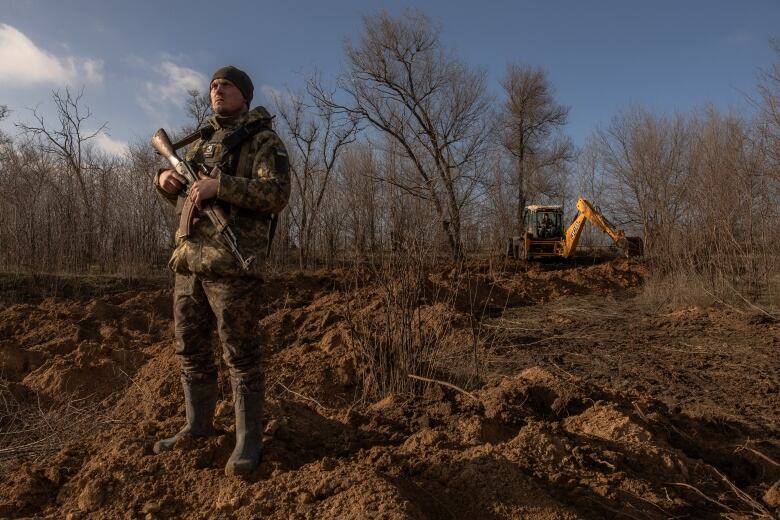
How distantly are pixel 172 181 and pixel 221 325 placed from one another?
2.28ft

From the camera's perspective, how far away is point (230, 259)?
2.22 m

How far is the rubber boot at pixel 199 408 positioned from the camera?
2.45 meters

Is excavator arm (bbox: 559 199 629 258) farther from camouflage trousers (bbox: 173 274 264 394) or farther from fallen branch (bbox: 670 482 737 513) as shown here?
camouflage trousers (bbox: 173 274 264 394)

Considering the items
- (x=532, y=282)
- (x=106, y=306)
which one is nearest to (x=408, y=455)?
(x=106, y=306)

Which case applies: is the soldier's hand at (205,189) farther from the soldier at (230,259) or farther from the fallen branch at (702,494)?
the fallen branch at (702,494)

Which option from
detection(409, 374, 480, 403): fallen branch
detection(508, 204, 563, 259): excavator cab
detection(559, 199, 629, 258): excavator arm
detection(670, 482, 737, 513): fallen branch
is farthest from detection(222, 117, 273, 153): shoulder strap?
detection(559, 199, 629, 258): excavator arm

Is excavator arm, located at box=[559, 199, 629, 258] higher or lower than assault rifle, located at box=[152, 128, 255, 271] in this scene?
higher

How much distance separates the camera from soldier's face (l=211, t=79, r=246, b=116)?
2.40 metres

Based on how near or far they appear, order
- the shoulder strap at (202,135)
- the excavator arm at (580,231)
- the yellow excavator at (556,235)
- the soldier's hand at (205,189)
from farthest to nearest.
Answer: the yellow excavator at (556,235) → the excavator arm at (580,231) → the shoulder strap at (202,135) → the soldier's hand at (205,189)

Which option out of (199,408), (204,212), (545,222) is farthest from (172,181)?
(545,222)

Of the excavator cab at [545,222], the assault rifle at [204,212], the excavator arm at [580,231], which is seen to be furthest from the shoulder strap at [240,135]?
the excavator cab at [545,222]

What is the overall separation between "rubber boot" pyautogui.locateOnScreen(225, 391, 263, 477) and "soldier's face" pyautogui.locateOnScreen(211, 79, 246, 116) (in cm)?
127

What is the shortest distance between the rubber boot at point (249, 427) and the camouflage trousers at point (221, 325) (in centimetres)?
4

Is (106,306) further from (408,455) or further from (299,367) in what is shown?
(408,455)
